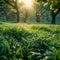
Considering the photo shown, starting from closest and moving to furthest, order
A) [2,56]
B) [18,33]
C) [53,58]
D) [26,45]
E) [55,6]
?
[53,58] < [2,56] < [26,45] < [18,33] < [55,6]

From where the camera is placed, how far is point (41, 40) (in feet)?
27.1

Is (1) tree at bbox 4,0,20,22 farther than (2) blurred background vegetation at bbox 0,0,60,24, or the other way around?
(2) blurred background vegetation at bbox 0,0,60,24

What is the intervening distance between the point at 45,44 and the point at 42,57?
4.94ft

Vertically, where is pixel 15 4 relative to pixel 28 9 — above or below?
above

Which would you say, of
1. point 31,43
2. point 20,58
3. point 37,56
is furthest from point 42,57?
point 31,43

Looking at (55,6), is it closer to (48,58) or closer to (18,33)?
(18,33)

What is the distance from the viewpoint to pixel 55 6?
1540 inches

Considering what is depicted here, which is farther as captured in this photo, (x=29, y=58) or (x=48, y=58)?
(x=29, y=58)

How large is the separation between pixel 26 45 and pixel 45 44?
657 millimetres

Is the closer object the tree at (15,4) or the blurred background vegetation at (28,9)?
the tree at (15,4)

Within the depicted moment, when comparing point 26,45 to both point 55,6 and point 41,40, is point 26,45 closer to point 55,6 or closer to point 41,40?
point 41,40

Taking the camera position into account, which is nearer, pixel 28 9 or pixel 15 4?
pixel 15 4

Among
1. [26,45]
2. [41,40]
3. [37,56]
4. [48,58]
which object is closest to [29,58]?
[37,56]

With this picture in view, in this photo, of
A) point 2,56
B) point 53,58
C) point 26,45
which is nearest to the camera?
point 53,58
